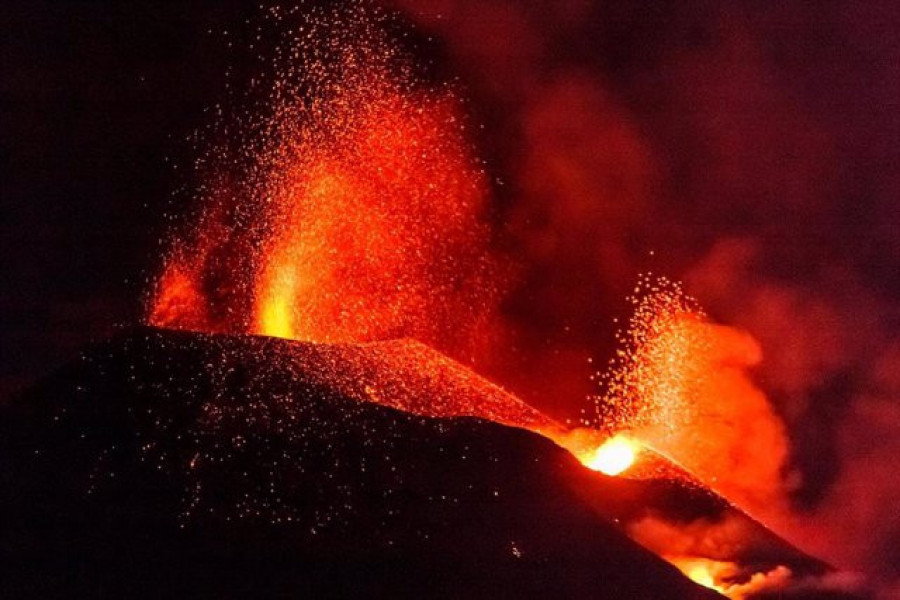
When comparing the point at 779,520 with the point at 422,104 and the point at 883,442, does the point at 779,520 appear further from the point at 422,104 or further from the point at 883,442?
the point at 422,104

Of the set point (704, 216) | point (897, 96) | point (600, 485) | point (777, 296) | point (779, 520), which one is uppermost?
point (897, 96)

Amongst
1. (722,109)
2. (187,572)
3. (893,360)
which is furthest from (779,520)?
(187,572)

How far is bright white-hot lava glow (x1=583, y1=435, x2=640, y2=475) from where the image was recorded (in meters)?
6.46

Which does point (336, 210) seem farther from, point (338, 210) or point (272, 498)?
point (272, 498)

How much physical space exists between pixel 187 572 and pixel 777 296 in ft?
15.9

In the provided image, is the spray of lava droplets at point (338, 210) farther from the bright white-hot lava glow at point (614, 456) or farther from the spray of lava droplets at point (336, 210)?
the bright white-hot lava glow at point (614, 456)

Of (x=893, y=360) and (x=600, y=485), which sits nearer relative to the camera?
(x=600, y=485)

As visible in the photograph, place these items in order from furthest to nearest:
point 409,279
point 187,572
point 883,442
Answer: point 409,279 → point 883,442 → point 187,572

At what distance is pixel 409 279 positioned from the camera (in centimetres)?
847

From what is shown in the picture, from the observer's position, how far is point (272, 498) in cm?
473

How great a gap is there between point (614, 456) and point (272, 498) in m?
2.79

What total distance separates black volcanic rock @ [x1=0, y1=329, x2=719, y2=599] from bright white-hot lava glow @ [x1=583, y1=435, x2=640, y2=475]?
1038 millimetres

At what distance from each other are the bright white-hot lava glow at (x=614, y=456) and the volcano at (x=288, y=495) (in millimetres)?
386

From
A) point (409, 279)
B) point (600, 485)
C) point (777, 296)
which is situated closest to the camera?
point (600, 485)
